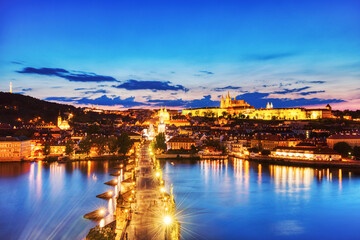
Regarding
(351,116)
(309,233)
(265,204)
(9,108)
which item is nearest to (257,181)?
(265,204)

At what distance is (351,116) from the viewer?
4662cm

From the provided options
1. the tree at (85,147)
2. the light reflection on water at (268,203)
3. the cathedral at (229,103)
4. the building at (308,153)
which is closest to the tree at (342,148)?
the building at (308,153)

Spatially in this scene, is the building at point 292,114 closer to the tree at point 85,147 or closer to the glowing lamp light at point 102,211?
the tree at point 85,147

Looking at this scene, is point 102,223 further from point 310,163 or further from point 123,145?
point 310,163

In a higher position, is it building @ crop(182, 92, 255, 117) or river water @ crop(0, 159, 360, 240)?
building @ crop(182, 92, 255, 117)

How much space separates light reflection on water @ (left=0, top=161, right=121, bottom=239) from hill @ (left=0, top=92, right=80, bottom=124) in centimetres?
2296

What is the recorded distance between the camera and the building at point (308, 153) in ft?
62.0

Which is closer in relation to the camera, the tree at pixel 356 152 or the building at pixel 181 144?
the tree at pixel 356 152

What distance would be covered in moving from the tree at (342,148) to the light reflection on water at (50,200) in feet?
43.3

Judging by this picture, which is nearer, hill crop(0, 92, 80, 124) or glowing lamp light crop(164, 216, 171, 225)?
glowing lamp light crop(164, 216, 171, 225)

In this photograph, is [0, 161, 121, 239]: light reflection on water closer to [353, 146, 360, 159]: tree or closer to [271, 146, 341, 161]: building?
[271, 146, 341, 161]: building

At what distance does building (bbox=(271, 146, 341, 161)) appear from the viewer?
18.9 metres

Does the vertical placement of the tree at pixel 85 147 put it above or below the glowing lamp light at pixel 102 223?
above

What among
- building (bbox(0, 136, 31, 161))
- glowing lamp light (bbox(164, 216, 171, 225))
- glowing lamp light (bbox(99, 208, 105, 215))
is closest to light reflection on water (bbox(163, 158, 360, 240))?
glowing lamp light (bbox(99, 208, 105, 215))
